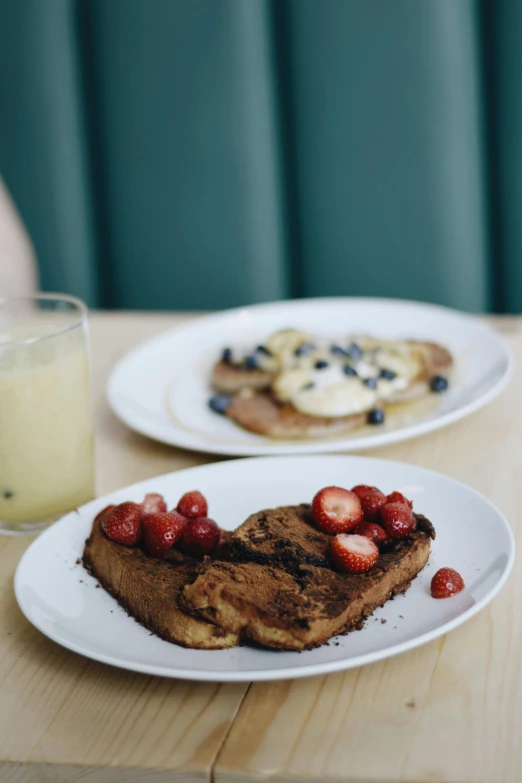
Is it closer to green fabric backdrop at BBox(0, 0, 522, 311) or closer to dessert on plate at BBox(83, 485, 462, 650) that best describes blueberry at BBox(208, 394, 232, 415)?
dessert on plate at BBox(83, 485, 462, 650)

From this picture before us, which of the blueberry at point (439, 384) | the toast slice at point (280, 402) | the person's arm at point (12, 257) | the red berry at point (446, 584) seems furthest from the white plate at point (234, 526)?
the person's arm at point (12, 257)

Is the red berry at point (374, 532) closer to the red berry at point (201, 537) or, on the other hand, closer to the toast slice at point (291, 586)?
the toast slice at point (291, 586)

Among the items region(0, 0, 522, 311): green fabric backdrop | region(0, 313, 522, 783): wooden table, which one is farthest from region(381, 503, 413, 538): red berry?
region(0, 0, 522, 311): green fabric backdrop

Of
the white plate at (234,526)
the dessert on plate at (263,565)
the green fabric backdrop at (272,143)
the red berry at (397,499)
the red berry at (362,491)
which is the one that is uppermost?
the green fabric backdrop at (272,143)

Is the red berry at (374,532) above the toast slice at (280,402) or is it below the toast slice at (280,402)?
above

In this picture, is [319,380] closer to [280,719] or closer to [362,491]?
[362,491]

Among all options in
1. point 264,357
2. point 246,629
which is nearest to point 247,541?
point 246,629
